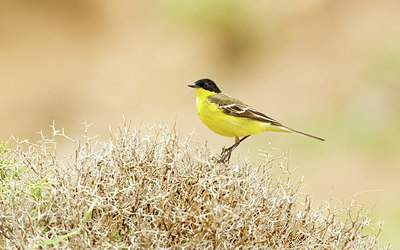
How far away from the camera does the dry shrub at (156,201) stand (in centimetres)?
231

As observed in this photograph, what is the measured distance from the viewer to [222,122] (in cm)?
346

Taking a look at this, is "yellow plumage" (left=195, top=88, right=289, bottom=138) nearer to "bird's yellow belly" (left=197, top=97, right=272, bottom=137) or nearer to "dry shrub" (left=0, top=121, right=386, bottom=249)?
"bird's yellow belly" (left=197, top=97, right=272, bottom=137)

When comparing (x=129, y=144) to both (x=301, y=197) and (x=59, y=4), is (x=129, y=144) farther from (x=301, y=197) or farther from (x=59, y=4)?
(x=59, y=4)

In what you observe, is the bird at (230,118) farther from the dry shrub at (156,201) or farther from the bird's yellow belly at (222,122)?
the dry shrub at (156,201)

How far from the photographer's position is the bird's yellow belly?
3463 mm

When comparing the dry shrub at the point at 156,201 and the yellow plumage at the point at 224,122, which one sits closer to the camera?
the dry shrub at the point at 156,201

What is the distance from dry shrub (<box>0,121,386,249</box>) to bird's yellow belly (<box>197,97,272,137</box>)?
68 cm

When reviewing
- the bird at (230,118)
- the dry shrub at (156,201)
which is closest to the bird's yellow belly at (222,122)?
the bird at (230,118)

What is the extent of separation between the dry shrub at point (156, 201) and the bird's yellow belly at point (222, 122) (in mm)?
683

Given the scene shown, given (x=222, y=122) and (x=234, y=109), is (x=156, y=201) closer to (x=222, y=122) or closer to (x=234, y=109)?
(x=222, y=122)

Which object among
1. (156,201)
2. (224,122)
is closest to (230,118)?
(224,122)

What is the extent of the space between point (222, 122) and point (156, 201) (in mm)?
1170

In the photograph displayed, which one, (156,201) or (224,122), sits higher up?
Answer: (224,122)


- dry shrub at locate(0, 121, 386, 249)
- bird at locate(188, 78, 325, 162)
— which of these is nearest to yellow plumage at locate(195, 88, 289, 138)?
bird at locate(188, 78, 325, 162)
